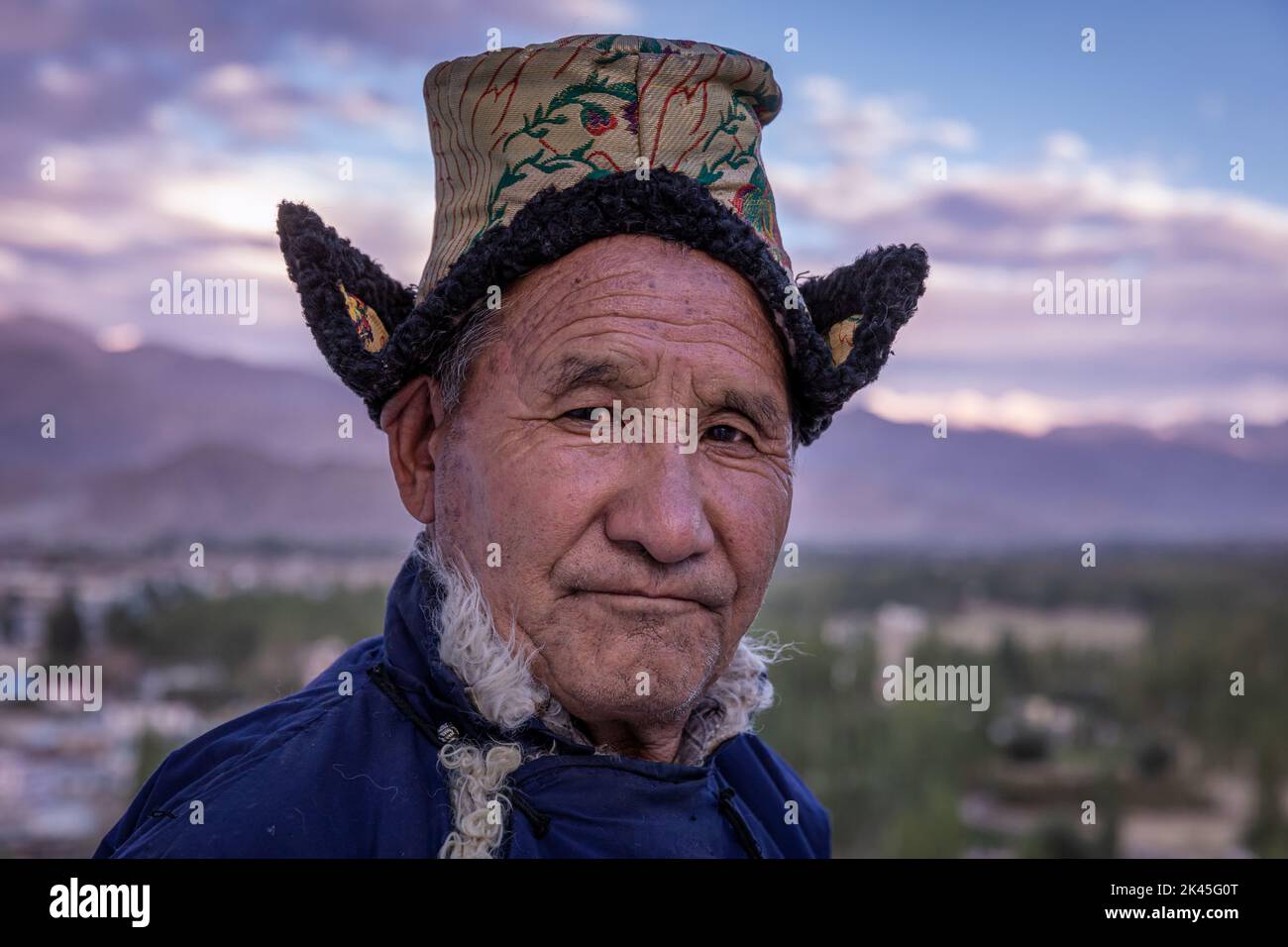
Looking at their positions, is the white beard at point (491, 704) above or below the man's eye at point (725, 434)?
below

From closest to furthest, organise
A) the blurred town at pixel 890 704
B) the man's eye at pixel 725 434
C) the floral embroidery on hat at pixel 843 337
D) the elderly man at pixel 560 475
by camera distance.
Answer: the elderly man at pixel 560 475, the man's eye at pixel 725 434, the floral embroidery on hat at pixel 843 337, the blurred town at pixel 890 704

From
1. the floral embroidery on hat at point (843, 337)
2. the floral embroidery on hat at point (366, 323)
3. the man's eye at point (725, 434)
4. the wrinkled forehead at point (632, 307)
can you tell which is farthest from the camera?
the floral embroidery on hat at point (843, 337)

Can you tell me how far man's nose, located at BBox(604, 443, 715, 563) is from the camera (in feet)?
6.46

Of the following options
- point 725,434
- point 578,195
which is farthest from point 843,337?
point 578,195

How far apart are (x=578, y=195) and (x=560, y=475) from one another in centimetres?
52

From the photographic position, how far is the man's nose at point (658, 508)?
197 centimetres

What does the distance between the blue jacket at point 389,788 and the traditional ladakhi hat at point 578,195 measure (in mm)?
550

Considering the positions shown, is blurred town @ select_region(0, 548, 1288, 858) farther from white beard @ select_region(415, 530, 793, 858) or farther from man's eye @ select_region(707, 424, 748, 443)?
man's eye @ select_region(707, 424, 748, 443)

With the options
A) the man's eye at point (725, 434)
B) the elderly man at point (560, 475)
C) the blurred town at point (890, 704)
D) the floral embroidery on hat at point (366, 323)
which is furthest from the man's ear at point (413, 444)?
the blurred town at point (890, 704)

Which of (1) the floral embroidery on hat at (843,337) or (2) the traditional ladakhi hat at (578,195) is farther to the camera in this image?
(1) the floral embroidery on hat at (843,337)

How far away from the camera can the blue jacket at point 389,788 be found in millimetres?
1819

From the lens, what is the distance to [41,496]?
221 ft

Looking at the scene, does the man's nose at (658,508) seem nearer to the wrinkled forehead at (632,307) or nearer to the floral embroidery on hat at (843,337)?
the wrinkled forehead at (632,307)

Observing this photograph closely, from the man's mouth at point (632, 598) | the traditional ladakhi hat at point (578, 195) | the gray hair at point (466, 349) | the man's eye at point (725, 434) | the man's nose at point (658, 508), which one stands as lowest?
the man's mouth at point (632, 598)
